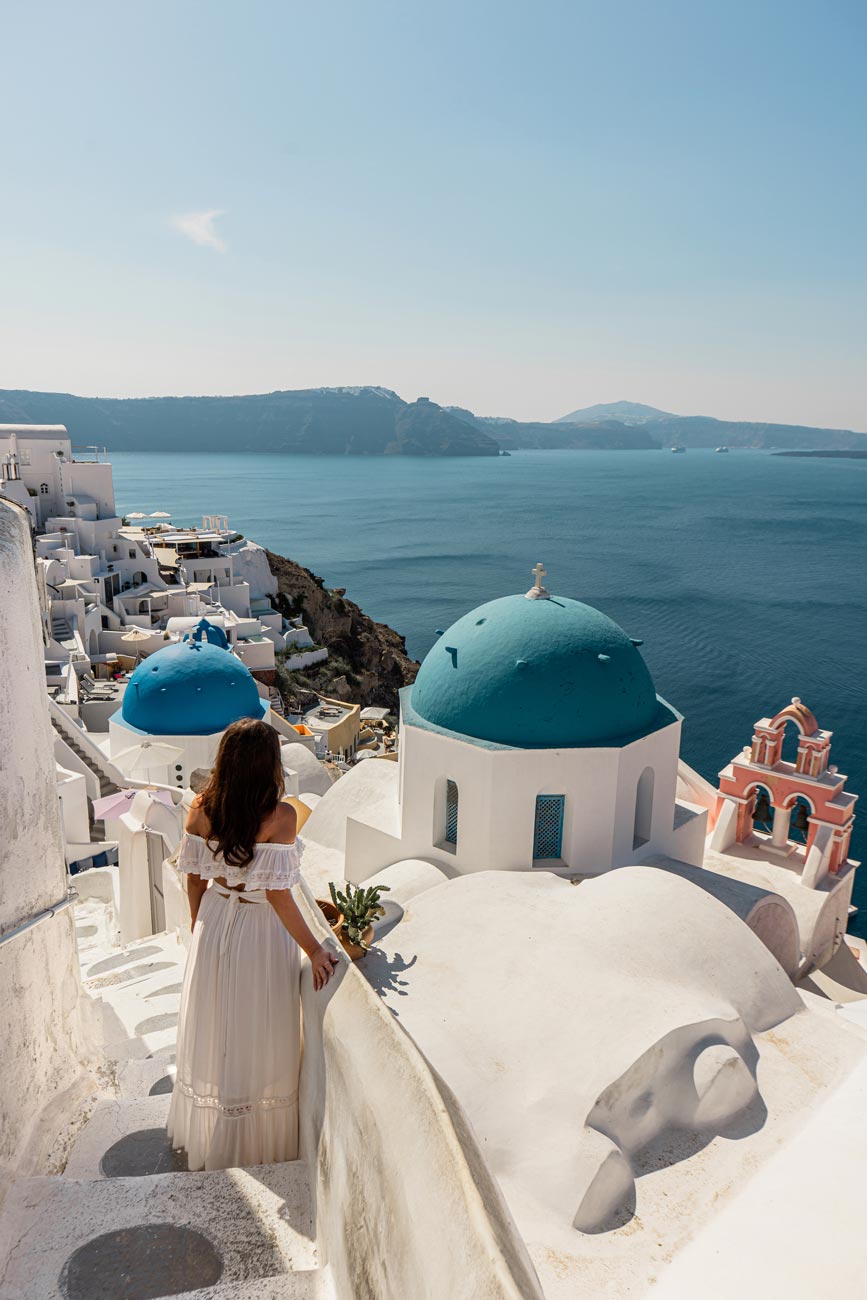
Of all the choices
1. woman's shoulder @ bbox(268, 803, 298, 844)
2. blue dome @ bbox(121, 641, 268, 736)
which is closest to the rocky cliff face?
blue dome @ bbox(121, 641, 268, 736)

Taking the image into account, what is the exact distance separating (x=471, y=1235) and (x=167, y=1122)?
2.39 metres

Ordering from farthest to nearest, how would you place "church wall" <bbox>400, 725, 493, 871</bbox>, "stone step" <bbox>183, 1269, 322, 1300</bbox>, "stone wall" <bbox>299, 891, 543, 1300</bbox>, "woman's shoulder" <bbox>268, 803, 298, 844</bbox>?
1. "church wall" <bbox>400, 725, 493, 871</bbox>
2. "woman's shoulder" <bbox>268, 803, 298, 844</bbox>
3. "stone step" <bbox>183, 1269, 322, 1300</bbox>
4. "stone wall" <bbox>299, 891, 543, 1300</bbox>

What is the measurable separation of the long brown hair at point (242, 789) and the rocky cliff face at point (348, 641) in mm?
43630

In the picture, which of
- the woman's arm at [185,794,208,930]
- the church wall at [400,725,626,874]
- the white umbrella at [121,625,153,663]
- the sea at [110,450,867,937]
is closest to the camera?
the woman's arm at [185,794,208,930]

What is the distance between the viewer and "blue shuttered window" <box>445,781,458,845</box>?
10.6 metres

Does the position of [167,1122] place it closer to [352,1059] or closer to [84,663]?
[352,1059]

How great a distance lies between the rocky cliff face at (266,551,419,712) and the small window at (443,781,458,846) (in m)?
36.5

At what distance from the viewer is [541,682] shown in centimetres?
1002

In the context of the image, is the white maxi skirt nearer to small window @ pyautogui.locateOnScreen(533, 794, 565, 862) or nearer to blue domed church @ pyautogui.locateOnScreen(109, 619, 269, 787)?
small window @ pyautogui.locateOnScreen(533, 794, 565, 862)

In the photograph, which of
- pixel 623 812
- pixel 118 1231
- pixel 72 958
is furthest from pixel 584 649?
pixel 118 1231

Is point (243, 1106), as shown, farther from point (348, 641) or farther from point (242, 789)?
point (348, 641)

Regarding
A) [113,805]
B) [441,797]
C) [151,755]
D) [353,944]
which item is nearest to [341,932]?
[353,944]

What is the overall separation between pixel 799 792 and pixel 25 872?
13297 mm

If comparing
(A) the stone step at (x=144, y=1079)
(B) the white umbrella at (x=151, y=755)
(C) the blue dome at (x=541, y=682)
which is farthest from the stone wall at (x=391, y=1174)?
(B) the white umbrella at (x=151, y=755)
